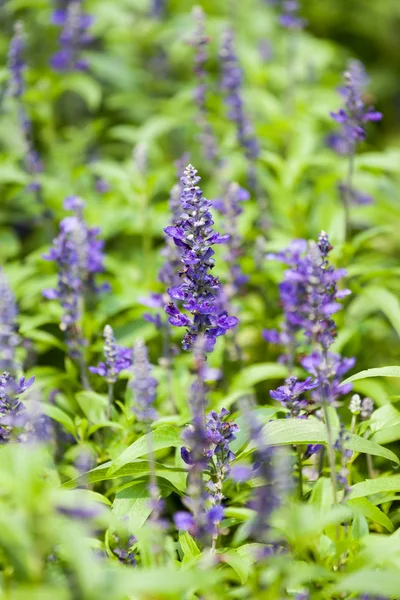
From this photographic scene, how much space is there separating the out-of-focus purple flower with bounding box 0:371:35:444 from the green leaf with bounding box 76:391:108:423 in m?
0.81

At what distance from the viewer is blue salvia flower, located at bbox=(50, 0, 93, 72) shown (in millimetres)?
6703

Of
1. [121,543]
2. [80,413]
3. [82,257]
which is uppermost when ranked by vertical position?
[82,257]

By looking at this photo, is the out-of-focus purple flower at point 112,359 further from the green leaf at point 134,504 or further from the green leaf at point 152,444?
the green leaf at point 134,504

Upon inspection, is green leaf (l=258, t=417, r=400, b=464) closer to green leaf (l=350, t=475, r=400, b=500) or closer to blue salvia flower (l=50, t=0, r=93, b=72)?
green leaf (l=350, t=475, r=400, b=500)

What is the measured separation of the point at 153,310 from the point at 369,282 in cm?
211

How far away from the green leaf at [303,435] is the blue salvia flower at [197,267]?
489 mm

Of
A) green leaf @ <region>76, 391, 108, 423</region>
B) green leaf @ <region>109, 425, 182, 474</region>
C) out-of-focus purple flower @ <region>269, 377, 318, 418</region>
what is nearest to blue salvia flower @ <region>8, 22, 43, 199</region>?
green leaf @ <region>76, 391, 108, 423</region>

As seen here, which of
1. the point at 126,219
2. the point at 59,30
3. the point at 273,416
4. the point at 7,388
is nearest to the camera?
the point at 7,388

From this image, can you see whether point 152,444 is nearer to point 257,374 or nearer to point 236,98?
point 257,374

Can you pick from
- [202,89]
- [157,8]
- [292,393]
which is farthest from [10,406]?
[157,8]

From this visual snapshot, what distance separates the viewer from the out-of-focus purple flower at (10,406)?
2.88 m

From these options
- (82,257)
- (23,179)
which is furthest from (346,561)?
(23,179)

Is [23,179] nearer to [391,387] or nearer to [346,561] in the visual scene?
[391,387]

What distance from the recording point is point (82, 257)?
4246 mm
